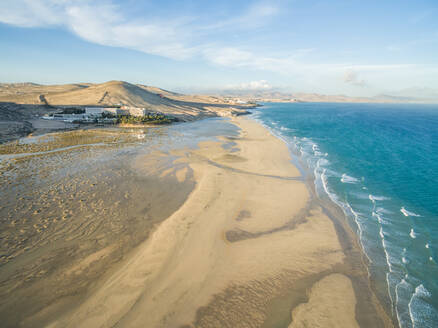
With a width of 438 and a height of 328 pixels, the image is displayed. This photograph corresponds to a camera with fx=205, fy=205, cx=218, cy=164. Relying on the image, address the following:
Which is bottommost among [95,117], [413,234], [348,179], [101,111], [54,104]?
[413,234]

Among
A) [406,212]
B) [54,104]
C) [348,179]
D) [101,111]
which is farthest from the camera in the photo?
[54,104]

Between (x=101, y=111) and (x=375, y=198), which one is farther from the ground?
(x=101, y=111)

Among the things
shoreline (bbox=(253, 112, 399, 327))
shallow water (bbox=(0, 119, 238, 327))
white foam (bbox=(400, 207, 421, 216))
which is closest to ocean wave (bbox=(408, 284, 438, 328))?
shoreline (bbox=(253, 112, 399, 327))

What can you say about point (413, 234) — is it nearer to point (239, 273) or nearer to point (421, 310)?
point (421, 310)

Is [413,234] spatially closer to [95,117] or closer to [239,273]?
[239,273]

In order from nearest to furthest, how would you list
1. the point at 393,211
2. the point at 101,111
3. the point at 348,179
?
the point at 393,211 → the point at 348,179 → the point at 101,111

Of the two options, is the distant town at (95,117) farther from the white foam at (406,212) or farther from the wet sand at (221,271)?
the white foam at (406,212)

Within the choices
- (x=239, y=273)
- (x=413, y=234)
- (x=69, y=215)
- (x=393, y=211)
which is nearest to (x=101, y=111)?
(x=69, y=215)

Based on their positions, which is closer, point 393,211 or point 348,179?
point 393,211
